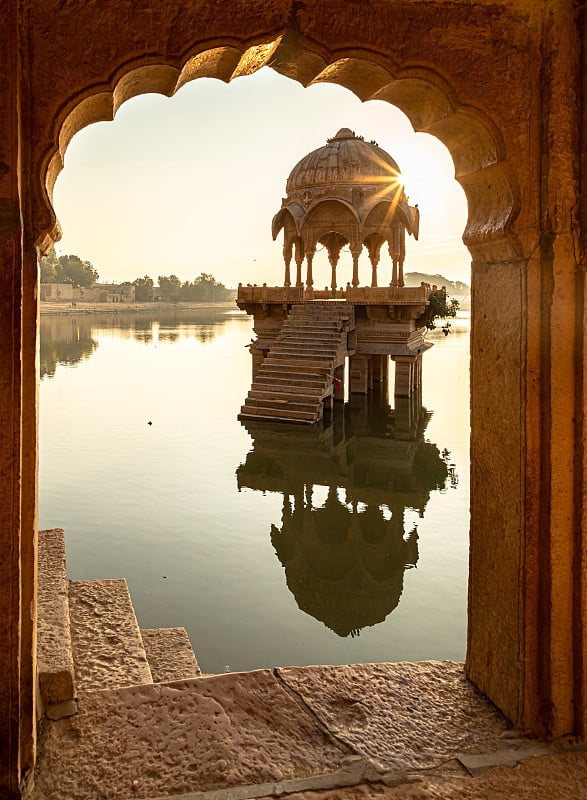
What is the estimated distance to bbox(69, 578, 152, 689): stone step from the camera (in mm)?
2822

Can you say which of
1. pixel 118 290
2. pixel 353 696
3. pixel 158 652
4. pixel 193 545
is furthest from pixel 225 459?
pixel 118 290

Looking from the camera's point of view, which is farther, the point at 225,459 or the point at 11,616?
the point at 225,459

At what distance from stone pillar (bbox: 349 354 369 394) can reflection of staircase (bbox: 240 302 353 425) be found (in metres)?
1.91

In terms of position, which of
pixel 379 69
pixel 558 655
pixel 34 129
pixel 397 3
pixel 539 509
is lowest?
pixel 558 655

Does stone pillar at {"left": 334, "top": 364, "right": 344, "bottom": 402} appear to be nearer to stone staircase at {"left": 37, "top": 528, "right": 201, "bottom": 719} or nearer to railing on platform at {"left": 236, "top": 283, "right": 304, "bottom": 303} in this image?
railing on platform at {"left": 236, "top": 283, "right": 304, "bottom": 303}

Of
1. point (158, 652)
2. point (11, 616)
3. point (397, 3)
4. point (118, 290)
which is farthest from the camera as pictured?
point (118, 290)

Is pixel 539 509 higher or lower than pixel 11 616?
higher

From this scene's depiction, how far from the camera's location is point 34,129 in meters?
2.02

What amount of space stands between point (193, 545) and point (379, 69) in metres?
5.76

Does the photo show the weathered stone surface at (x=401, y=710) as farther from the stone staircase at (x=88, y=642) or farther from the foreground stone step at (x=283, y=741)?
the stone staircase at (x=88, y=642)

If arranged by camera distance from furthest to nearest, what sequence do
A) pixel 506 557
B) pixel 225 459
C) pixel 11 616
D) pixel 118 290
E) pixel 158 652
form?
pixel 118 290 < pixel 225 459 < pixel 158 652 < pixel 506 557 < pixel 11 616

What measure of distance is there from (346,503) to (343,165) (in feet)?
38.3

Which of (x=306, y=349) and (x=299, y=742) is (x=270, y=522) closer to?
(x=299, y=742)

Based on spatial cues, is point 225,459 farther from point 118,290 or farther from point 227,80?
point 118,290
